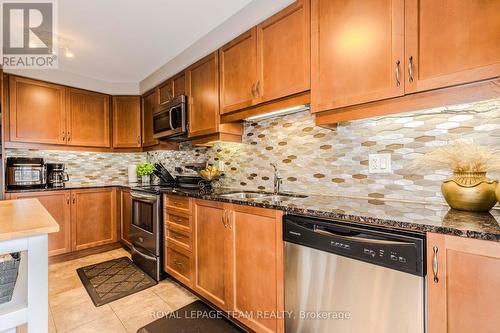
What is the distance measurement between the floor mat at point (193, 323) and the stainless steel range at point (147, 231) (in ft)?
2.16

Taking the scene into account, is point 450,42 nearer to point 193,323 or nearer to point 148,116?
point 193,323

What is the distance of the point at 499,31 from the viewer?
955 millimetres

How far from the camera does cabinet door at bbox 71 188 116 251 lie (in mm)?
3082

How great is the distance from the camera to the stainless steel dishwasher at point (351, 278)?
0.95m

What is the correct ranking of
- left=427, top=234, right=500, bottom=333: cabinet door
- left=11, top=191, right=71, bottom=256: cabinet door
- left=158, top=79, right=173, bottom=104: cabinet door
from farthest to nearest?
1. left=158, top=79, right=173, bottom=104: cabinet door
2. left=11, top=191, right=71, bottom=256: cabinet door
3. left=427, top=234, right=500, bottom=333: cabinet door

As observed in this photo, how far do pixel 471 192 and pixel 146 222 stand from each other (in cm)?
262

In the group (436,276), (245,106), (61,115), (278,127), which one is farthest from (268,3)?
(61,115)

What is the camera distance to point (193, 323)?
177 centimetres

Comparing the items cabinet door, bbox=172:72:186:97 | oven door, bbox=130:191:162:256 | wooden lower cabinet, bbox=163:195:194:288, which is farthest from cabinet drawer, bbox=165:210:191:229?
cabinet door, bbox=172:72:186:97

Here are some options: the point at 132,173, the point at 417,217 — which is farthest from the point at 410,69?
A: the point at 132,173

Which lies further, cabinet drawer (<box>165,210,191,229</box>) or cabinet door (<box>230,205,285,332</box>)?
cabinet drawer (<box>165,210,191,229</box>)

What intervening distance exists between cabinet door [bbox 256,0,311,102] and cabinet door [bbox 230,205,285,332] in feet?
2.85

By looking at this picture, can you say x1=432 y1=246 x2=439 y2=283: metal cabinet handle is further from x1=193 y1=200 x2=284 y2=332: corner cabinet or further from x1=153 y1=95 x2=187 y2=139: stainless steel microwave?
x1=153 y1=95 x2=187 y2=139: stainless steel microwave

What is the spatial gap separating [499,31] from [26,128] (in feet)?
13.9
